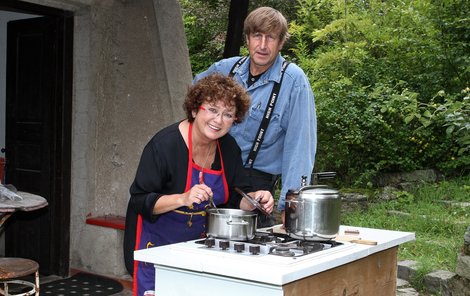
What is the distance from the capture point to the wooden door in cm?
610

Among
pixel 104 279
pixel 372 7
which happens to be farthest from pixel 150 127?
pixel 372 7

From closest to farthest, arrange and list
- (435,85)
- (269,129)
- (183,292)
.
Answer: (183,292), (269,129), (435,85)

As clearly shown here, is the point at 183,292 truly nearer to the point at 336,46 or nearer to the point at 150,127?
the point at 150,127

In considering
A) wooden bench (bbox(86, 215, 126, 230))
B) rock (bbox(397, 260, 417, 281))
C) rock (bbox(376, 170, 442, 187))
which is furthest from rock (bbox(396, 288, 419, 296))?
rock (bbox(376, 170, 442, 187))

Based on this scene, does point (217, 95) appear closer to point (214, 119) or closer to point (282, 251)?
point (214, 119)

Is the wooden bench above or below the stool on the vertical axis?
above

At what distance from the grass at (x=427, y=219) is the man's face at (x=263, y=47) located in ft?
10.8

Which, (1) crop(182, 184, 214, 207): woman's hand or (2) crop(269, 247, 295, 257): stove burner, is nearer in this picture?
(2) crop(269, 247, 295, 257): stove burner

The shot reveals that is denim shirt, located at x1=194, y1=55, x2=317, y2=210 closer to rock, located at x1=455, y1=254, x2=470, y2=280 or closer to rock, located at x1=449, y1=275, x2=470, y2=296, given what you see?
rock, located at x1=455, y1=254, x2=470, y2=280

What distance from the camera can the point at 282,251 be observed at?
8.05 ft

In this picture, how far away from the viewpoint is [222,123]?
284 cm

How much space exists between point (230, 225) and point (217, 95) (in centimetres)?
62

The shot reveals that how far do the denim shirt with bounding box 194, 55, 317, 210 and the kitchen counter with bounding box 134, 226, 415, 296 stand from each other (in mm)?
756

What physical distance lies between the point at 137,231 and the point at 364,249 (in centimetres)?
103
